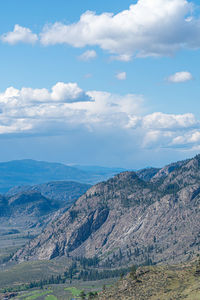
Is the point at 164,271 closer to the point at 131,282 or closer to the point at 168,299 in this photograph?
the point at 131,282

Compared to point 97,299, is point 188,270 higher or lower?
higher

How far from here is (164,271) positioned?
17788 cm

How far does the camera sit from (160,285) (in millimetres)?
161375

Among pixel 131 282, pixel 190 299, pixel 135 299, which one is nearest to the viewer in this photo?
pixel 190 299

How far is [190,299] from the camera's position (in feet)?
463

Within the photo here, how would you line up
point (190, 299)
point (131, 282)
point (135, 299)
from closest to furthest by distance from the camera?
1. point (190, 299)
2. point (135, 299)
3. point (131, 282)

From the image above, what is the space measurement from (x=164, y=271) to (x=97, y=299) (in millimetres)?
32312

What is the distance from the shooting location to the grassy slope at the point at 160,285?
150375 mm

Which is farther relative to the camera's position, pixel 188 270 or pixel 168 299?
pixel 188 270

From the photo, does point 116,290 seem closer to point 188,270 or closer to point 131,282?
point 131,282

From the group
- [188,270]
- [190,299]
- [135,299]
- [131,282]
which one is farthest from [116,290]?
[190,299]

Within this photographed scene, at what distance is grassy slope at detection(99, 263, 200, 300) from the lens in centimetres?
15038

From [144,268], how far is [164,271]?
31.2 feet

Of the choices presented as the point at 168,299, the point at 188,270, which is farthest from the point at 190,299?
the point at 188,270
